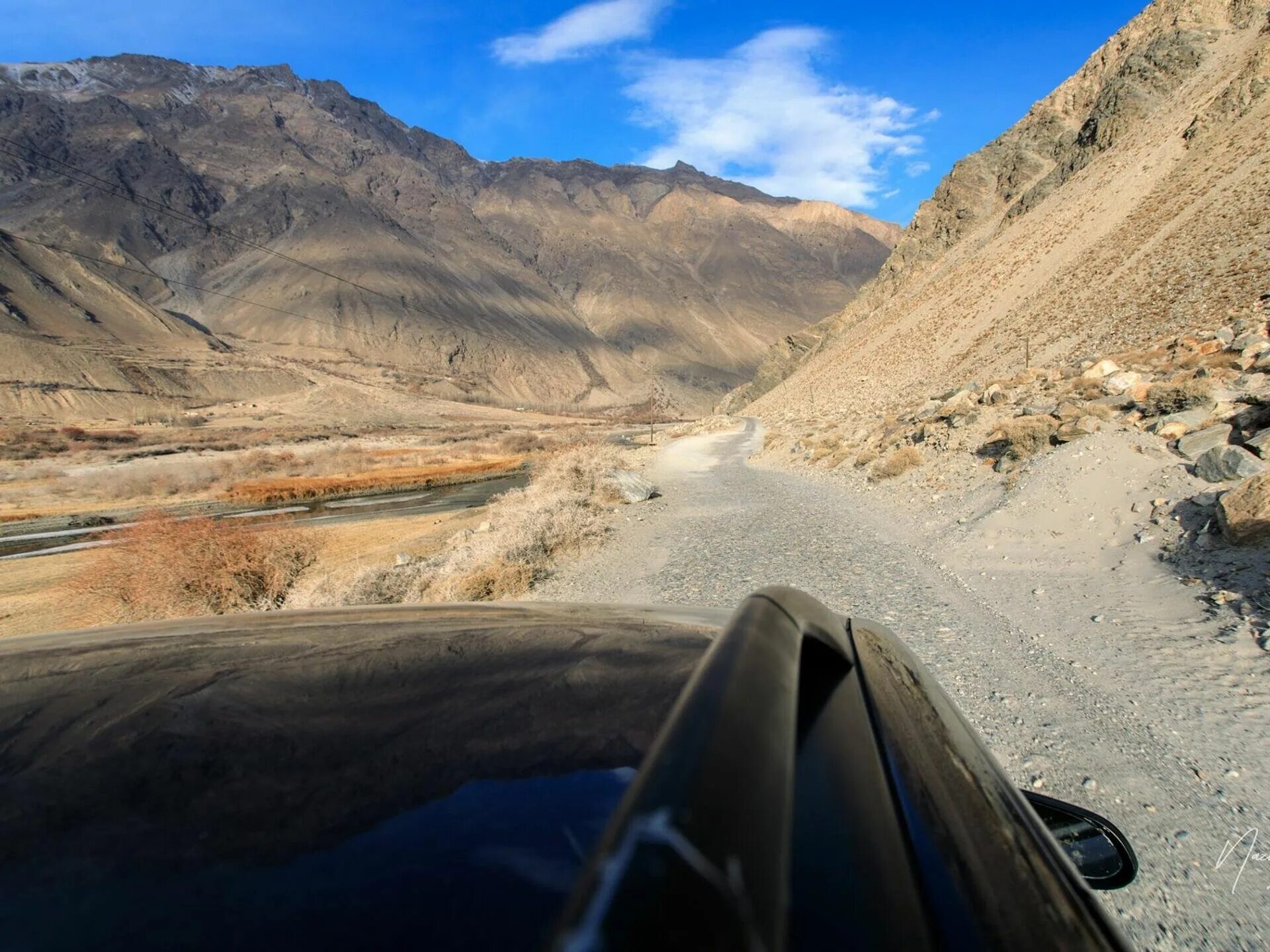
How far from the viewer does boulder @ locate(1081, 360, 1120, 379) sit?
13.4 m

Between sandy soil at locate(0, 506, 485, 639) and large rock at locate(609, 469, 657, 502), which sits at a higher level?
large rock at locate(609, 469, 657, 502)

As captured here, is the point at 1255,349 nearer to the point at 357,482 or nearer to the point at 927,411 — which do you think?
the point at 927,411

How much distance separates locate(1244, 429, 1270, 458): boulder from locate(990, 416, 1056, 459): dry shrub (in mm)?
3307

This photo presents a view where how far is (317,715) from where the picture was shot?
4.52ft


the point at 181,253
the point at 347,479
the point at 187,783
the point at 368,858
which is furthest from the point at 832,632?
the point at 181,253

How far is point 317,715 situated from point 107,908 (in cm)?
58

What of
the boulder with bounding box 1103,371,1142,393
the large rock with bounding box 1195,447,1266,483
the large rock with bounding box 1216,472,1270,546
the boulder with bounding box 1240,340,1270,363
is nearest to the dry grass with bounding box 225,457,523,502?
the boulder with bounding box 1103,371,1142,393

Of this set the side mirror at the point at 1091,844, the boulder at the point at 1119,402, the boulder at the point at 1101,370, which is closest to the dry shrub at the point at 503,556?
the side mirror at the point at 1091,844

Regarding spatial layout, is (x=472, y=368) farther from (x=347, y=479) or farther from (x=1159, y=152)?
(x=1159, y=152)

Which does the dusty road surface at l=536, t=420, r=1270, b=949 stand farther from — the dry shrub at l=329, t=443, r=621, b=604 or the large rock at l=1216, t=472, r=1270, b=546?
the dry shrub at l=329, t=443, r=621, b=604

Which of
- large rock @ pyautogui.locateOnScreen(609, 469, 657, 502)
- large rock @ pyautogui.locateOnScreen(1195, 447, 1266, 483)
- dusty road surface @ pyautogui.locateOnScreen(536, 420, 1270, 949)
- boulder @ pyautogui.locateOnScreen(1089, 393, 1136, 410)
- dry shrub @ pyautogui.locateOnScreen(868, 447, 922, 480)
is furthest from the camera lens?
large rock @ pyautogui.locateOnScreen(609, 469, 657, 502)

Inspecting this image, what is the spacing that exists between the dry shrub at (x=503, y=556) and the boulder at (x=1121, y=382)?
986 centimetres

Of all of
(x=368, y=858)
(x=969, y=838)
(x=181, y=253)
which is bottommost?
(x=969, y=838)

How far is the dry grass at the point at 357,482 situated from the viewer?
36594 mm
